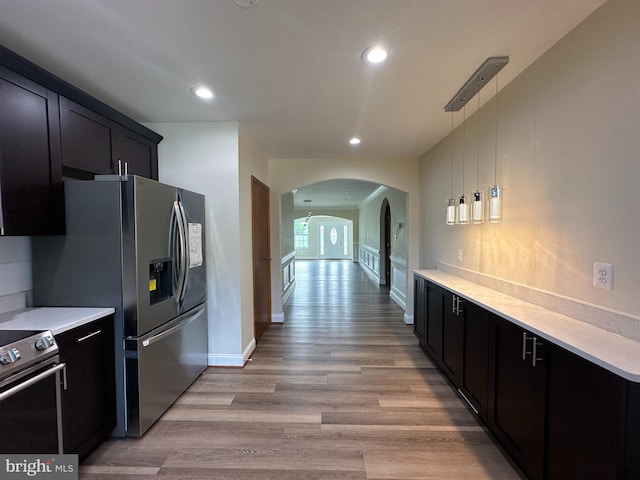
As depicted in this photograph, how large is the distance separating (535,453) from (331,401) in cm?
146

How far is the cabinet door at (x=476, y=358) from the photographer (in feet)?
6.76

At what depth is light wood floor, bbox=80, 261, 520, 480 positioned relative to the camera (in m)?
1.82

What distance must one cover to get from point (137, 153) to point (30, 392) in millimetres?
2125

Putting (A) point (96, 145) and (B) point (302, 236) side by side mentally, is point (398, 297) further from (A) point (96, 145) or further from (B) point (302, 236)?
(B) point (302, 236)

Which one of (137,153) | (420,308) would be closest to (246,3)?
(137,153)

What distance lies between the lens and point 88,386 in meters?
1.85

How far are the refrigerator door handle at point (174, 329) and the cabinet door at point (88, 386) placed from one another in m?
0.22

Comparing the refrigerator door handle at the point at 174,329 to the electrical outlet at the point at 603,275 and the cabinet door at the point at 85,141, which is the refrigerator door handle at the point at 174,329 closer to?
the cabinet door at the point at 85,141

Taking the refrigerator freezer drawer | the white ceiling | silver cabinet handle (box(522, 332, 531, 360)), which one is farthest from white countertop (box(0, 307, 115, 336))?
silver cabinet handle (box(522, 332, 531, 360))

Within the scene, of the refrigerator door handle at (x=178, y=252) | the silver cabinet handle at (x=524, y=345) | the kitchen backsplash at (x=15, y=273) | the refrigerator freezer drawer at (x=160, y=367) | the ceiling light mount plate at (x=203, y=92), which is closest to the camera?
the silver cabinet handle at (x=524, y=345)

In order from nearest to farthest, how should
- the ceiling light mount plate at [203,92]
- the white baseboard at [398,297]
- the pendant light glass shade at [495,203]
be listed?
the pendant light glass shade at [495,203] < the ceiling light mount plate at [203,92] < the white baseboard at [398,297]

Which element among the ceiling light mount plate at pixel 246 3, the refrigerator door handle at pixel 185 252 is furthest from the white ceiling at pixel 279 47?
the refrigerator door handle at pixel 185 252

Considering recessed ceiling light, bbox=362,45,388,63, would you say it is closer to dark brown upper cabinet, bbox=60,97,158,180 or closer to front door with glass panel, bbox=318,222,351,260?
dark brown upper cabinet, bbox=60,97,158,180

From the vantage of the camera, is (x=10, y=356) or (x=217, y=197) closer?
(x=10, y=356)
